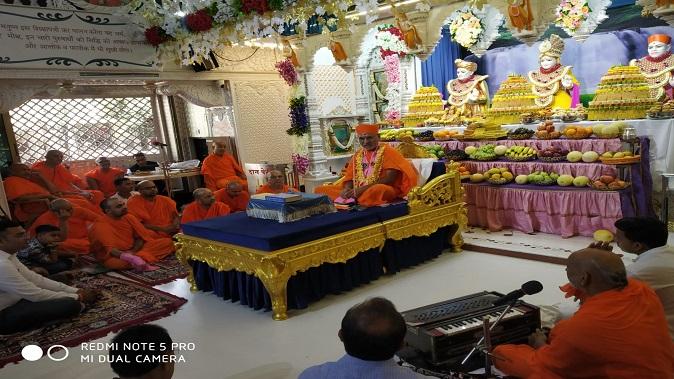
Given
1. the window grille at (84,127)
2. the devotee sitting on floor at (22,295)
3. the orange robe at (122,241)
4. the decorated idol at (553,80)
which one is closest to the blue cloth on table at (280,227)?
the devotee sitting on floor at (22,295)

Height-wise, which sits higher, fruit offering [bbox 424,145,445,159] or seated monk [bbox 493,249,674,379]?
fruit offering [bbox 424,145,445,159]

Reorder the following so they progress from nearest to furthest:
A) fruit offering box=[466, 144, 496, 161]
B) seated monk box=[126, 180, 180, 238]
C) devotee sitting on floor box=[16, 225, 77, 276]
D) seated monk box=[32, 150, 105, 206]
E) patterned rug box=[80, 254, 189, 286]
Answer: devotee sitting on floor box=[16, 225, 77, 276]
patterned rug box=[80, 254, 189, 286]
seated monk box=[126, 180, 180, 238]
fruit offering box=[466, 144, 496, 161]
seated monk box=[32, 150, 105, 206]

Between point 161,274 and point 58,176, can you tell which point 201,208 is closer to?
point 161,274

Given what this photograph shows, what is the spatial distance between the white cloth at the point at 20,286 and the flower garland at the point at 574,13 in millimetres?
7806

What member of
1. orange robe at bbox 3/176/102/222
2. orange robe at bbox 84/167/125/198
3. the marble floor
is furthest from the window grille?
the marble floor

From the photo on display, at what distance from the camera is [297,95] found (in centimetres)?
918

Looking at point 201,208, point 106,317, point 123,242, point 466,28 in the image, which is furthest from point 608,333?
point 466,28

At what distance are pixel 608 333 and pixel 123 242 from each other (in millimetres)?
5115

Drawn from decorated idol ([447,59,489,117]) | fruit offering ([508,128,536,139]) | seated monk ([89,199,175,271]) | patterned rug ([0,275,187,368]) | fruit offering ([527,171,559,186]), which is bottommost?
patterned rug ([0,275,187,368])

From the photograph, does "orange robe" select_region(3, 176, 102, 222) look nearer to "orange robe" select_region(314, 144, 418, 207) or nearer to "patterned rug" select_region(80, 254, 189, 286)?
"patterned rug" select_region(80, 254, 189, 286)

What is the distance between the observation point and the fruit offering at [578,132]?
17.9ft

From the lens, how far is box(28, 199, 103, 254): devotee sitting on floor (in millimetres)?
5428

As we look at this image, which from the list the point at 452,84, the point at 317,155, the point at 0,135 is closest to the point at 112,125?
the point at 0,135

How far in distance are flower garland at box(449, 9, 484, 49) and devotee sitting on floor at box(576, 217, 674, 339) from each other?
7.16 metres
